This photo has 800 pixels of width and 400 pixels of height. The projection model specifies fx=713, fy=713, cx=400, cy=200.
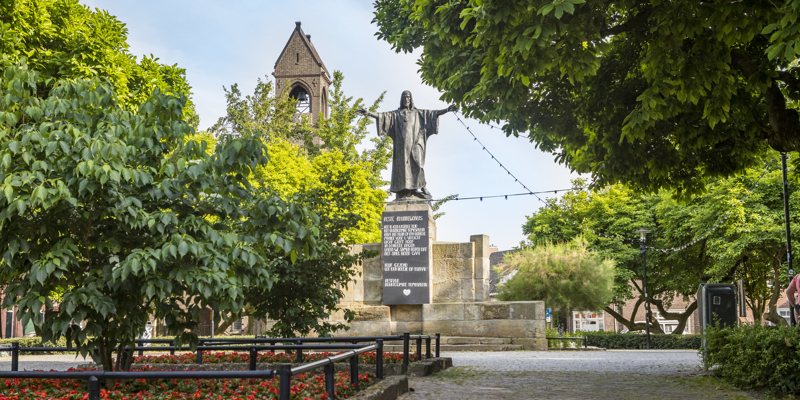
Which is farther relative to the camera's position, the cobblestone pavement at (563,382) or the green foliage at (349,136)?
the green foliage at (349,136)

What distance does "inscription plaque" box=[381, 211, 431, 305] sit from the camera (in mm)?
18234

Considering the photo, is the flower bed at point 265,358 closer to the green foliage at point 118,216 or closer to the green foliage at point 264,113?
the green foliage at point 118,216

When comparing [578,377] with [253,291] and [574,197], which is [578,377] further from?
[574,197]

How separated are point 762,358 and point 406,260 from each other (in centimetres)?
1101

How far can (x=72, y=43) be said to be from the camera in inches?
681

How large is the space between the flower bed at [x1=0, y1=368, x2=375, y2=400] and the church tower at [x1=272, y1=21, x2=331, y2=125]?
56277mm

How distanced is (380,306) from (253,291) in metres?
6.63

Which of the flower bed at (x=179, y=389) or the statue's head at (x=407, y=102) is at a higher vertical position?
the statue's head at (x=407, y=102)

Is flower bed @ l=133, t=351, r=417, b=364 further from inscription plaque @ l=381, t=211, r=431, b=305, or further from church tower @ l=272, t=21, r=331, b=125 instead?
church tower @ l=272, t=21, r=331, b=125

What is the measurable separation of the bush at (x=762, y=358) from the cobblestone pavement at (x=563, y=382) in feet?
0.87

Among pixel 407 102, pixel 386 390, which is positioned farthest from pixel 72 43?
pixel 386 390

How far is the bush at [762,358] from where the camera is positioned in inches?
299

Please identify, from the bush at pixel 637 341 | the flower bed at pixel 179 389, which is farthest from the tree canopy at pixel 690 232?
the flower bed at pixel 179 389

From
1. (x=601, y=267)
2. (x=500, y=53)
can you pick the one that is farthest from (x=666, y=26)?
(x=601, y=267)
